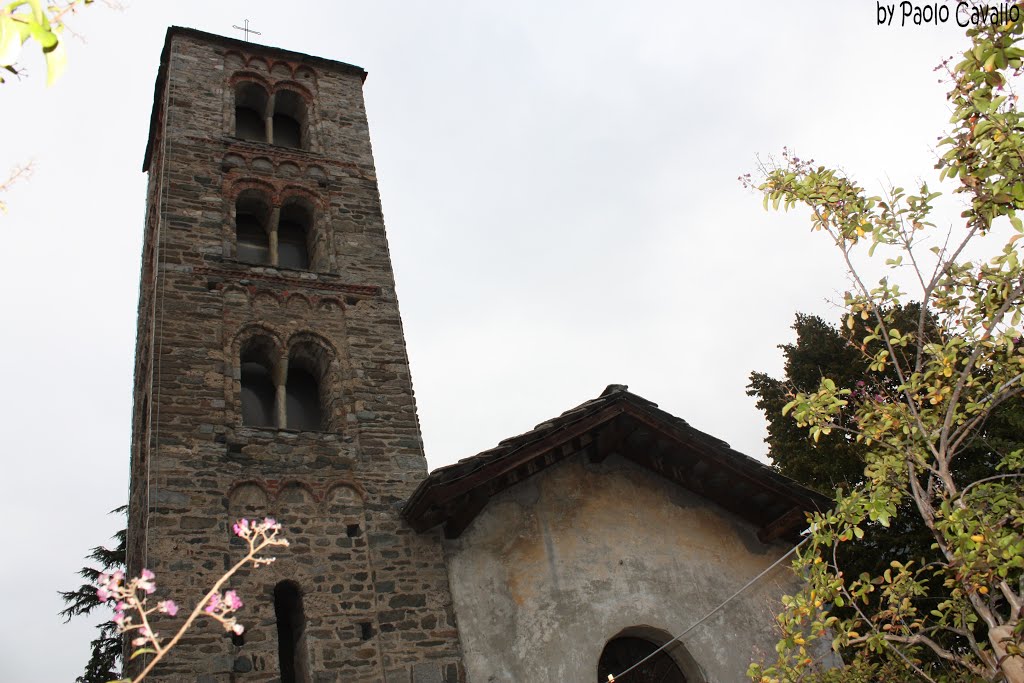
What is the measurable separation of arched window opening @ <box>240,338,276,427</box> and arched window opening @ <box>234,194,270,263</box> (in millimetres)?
1764

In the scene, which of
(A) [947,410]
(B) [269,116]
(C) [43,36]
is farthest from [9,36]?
(B) [269,116]

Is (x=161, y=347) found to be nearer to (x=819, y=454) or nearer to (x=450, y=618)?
(x=450, y=618)

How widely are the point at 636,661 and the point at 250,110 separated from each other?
1076 centimetres

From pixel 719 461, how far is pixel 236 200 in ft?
25.0

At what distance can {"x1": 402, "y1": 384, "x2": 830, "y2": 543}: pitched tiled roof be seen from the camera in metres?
8.72

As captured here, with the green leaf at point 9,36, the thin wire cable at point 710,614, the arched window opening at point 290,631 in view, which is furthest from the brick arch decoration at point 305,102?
the green leaf at point 9,36

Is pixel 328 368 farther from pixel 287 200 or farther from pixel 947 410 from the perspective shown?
pixel 947 410

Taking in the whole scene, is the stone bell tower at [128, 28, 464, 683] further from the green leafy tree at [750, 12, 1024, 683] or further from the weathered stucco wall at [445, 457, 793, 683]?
the green leafy tree at [750, 12, 1024, 683]

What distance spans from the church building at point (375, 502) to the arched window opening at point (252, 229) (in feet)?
0.13

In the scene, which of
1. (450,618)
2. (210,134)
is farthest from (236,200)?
(450,618)

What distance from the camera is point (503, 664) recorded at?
825cm

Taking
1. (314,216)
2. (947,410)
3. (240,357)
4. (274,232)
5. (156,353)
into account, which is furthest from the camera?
(314,216)

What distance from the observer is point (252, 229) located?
40.3 ft

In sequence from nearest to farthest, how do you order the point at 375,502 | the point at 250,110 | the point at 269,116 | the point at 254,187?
the point at 375,502 → the point at 254,187 → the point at 269,116 → the point at 250,110
